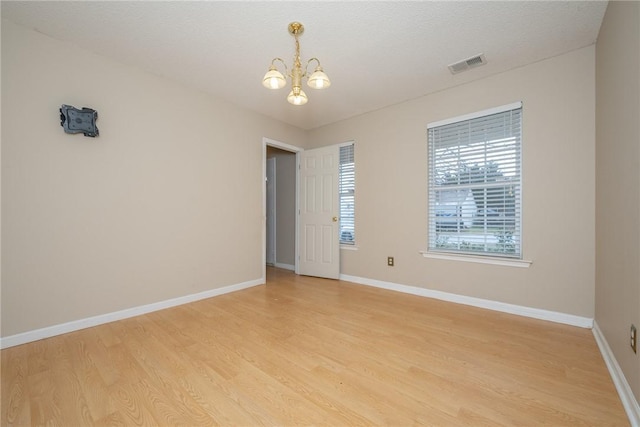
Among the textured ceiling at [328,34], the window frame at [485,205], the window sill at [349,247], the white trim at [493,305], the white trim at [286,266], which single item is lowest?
the white trim at [286,266]

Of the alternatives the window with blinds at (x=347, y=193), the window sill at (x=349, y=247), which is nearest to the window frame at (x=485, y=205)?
the window sill at (x=349, y=247)

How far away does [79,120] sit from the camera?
7.89 feet

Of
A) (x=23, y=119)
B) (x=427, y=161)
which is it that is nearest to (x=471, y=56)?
(x=427, y=161)

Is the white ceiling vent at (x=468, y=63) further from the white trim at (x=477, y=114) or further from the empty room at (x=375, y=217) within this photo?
the white trim at (x=477, y=114)

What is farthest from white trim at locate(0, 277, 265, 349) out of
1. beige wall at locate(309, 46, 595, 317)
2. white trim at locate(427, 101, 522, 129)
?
white trim at locate(427, 101, 522, 129)

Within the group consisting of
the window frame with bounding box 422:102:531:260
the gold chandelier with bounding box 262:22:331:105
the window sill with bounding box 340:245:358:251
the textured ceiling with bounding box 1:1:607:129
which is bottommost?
the window sill with bounding box 340:245:358:251

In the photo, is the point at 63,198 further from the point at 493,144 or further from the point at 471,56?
the point at 493,144

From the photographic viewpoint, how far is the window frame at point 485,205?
2.79m

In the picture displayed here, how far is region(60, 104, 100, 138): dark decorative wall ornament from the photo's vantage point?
2340 mm

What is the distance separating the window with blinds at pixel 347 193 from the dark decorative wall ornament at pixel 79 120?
303 cm

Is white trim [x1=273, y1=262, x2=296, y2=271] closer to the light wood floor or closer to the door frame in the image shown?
the door frame

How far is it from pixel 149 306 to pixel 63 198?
51.7 inches

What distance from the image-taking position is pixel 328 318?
268cm

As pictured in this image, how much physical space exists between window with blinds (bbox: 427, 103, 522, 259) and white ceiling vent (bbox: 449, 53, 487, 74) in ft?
1.73
